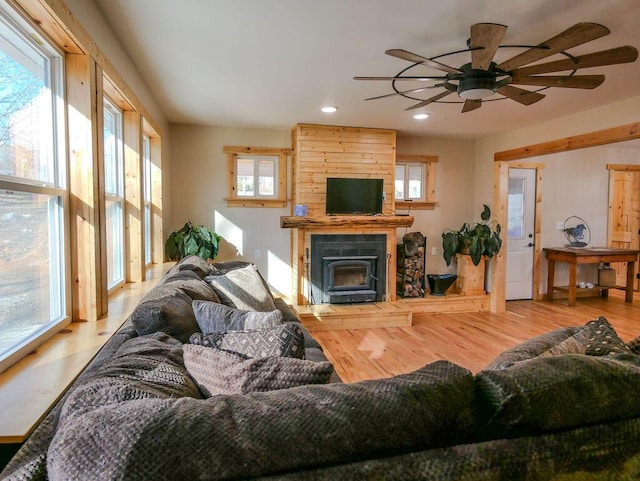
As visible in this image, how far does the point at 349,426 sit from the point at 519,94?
271 centimetres

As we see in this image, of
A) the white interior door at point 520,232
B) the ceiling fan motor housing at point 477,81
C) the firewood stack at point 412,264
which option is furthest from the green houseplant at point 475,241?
the ceiling fan motor housing at point 477,81

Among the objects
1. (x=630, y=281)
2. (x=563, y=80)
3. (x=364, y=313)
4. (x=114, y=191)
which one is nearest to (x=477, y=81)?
(x=563, y=80)

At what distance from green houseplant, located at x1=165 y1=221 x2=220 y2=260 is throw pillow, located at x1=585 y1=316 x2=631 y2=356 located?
152 inches

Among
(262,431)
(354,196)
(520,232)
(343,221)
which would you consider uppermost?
(354,196)

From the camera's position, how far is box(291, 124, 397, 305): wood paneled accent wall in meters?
5.02

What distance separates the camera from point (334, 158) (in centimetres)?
512

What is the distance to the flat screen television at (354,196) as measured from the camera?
507 cm

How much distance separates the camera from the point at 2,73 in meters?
1.40

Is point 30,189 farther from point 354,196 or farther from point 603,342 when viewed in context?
point 354,196

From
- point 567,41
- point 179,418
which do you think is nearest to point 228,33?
point 567,41

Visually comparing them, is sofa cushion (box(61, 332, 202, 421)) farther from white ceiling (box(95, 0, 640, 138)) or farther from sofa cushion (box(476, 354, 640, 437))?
white ceiling (box(95, 0, 640, 138))

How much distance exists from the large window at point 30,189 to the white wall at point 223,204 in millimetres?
3312

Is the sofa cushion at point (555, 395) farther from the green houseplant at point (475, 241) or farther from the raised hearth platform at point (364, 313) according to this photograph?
the green houseplant at point (475, 241)

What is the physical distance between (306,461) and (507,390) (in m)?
0.49
